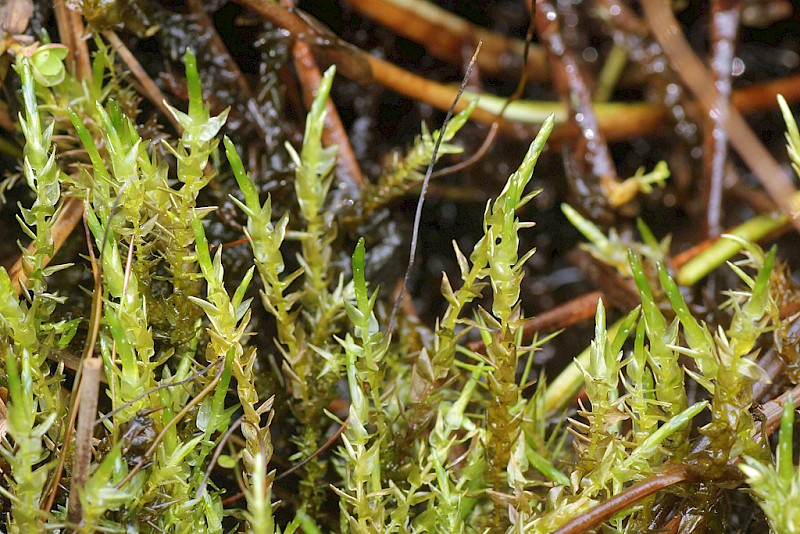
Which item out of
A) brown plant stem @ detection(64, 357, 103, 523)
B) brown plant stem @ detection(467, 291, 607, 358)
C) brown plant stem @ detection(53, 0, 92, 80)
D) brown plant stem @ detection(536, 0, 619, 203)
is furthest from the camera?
brown plant stem @ detection(536, 0, 619, 203)

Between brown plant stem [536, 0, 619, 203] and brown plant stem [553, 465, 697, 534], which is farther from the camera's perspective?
brown plant stem [536, 0, 619, 203]

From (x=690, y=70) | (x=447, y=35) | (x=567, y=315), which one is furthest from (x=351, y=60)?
(x=690, y=70)

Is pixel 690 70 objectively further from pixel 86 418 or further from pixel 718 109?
pixel 86 418

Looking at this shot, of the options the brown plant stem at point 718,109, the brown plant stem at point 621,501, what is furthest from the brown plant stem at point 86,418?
the brown plant stem at point 718,109

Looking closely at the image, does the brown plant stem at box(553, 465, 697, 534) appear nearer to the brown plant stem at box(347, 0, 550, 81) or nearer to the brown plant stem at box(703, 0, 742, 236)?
the brown plant stem at box(703, 0, 742, 236)

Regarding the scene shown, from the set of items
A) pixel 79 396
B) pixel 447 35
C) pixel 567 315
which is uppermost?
pixel 447 35

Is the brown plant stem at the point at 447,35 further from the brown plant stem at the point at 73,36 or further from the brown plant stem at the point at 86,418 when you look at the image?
the brown plant stem at the point at 86,418

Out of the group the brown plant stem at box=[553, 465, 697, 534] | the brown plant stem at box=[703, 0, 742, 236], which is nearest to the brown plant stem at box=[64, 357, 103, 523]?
the brown plant stem at box=[553, 465, 697, 534]

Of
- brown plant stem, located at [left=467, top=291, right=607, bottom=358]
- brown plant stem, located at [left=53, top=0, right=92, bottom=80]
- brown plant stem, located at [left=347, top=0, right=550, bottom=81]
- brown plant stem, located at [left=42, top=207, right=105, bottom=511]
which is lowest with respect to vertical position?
brown plant stem, located at [left=467, top=291, right=607, bottom=358]

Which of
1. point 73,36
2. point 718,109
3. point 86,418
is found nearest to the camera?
point 86,418

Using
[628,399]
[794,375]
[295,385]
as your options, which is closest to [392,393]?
[295,385]

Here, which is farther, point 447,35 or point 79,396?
point 447,35
